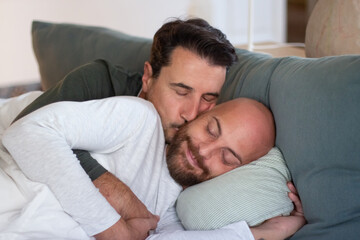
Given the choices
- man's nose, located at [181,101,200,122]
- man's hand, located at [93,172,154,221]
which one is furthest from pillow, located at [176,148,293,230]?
man's nose, located at [181,101,200,122]

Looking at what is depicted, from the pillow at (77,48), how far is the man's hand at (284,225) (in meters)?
1.03

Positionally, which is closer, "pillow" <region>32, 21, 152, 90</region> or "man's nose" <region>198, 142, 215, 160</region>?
"man's nose" <region>198, 142, 215, 160</region>

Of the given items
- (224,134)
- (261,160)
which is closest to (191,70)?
(224,134)

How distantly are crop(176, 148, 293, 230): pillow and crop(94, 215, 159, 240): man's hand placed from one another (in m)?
0.11

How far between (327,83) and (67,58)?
5.47ft

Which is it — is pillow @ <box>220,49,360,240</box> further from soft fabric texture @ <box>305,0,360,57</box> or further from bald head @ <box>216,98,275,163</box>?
soft fabric texture @ <box>305,0,360,57</box>

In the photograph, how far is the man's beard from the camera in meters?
1.42

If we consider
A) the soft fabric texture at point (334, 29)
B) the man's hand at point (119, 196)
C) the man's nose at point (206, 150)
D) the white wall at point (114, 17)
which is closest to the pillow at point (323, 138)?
the man's nose at point (206, 150)

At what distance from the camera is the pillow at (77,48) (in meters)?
2.21

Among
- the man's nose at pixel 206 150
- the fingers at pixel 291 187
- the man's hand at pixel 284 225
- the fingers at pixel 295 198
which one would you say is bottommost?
the man's hand at pixel 284 225

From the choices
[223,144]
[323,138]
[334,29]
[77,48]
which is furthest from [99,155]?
[77,48]

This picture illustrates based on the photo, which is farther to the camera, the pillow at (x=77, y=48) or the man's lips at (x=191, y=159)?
the pillow at (x=77, y=48)

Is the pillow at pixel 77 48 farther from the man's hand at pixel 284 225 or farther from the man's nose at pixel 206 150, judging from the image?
the man's hand at pixel 284 225

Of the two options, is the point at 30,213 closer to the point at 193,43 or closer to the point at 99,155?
the point at 99,155
